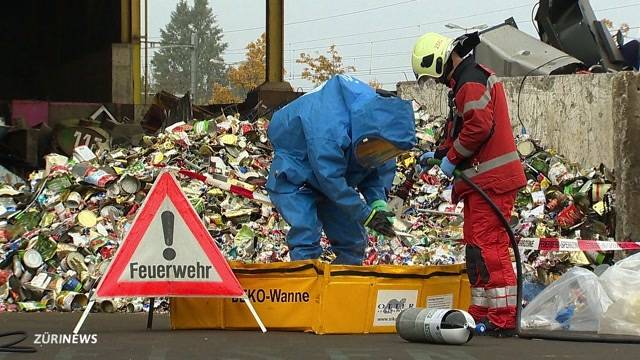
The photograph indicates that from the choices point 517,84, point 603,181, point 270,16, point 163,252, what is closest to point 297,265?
point 163,252

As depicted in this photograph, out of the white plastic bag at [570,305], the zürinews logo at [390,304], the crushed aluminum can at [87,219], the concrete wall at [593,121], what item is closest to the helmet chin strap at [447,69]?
the zürinews logo at [390,304]

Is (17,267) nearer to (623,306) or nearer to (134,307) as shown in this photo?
(134,307)

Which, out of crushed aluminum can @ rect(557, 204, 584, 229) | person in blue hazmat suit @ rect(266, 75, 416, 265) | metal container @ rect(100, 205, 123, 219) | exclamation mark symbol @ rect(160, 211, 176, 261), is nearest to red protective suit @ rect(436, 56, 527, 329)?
person in blue hazmat suit @ rect(266, 75, 416, 265)

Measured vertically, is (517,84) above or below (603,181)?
above

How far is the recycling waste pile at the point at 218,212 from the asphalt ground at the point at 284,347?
2.48m

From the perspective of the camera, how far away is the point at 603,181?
42.7ft

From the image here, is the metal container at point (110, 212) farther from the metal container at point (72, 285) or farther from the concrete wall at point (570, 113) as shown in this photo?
the concrete wall at point (570, 113)

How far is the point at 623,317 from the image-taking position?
25.8ft

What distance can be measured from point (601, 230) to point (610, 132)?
4.01 feet

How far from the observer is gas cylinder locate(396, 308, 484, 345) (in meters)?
7.12

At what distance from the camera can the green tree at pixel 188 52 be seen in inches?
4665

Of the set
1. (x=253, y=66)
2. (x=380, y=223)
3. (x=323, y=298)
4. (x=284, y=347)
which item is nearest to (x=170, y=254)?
(x=323, y=298)

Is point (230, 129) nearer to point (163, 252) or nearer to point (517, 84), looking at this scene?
point (517, 84)

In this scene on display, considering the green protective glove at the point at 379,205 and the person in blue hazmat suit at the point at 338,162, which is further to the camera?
the green protective glove at the point at 379,205
